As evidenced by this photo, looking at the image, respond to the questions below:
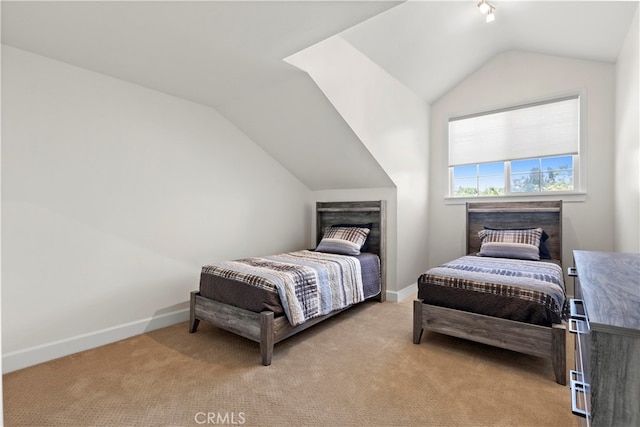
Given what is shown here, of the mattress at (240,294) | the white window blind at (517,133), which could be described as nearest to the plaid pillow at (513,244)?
the white window blind at (517,133)

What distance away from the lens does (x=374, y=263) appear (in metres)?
3.47

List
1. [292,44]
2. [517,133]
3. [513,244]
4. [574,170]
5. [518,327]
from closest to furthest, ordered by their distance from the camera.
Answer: [518,327], [292,44], [513,244], [574,170], [517,133]

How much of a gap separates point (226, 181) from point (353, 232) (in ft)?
5.11

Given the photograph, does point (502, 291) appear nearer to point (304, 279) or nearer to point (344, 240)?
point (304, 279)

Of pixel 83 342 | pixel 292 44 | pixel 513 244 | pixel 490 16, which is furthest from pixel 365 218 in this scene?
pixel 83 342

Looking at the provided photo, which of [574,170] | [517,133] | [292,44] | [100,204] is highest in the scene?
[292,44]

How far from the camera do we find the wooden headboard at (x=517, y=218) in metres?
3.36

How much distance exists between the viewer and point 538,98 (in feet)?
11.8

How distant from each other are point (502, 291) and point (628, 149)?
1678mm

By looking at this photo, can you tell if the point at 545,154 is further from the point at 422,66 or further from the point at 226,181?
the point at 226,181

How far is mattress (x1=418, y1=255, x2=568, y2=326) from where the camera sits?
2.02 m

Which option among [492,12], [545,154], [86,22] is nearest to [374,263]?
[545,154]

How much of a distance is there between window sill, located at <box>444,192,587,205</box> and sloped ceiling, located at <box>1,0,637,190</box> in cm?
123

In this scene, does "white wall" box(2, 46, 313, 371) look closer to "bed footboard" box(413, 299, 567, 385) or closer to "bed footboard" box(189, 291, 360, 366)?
"bed footboard" box(189, 291, 360, 366)
